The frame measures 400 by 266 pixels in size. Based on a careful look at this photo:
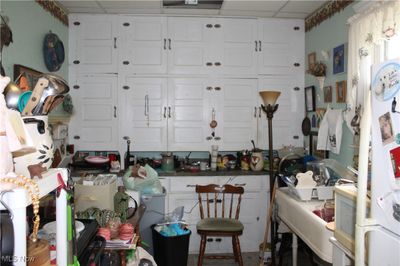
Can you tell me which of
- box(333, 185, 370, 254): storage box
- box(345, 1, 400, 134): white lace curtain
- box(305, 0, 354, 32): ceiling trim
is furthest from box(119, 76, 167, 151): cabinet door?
box(333, 185, 370, 254): storage box

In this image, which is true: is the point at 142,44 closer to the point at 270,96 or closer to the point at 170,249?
the point at 270,96

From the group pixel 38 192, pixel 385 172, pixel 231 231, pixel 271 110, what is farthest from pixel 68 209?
pixel 271 110

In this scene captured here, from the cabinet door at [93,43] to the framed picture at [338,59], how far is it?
221 centimetres

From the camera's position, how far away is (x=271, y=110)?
3.02 meters

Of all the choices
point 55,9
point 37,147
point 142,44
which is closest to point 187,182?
point 142,44

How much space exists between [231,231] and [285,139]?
4.35 ft

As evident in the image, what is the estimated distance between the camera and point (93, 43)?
3.46 metres

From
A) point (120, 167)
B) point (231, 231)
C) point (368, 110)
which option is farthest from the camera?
point (120, 167)

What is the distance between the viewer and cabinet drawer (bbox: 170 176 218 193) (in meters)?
3.31

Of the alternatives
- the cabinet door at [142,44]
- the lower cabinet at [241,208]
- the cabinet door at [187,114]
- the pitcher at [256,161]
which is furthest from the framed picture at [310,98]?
the cabinet door at [142,44]

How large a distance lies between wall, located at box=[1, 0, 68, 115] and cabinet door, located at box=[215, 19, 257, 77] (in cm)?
171

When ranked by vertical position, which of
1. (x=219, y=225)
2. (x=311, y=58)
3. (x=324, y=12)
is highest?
(x=324, y=12)

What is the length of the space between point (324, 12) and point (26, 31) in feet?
8.89

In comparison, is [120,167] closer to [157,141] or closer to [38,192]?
[157,141]
